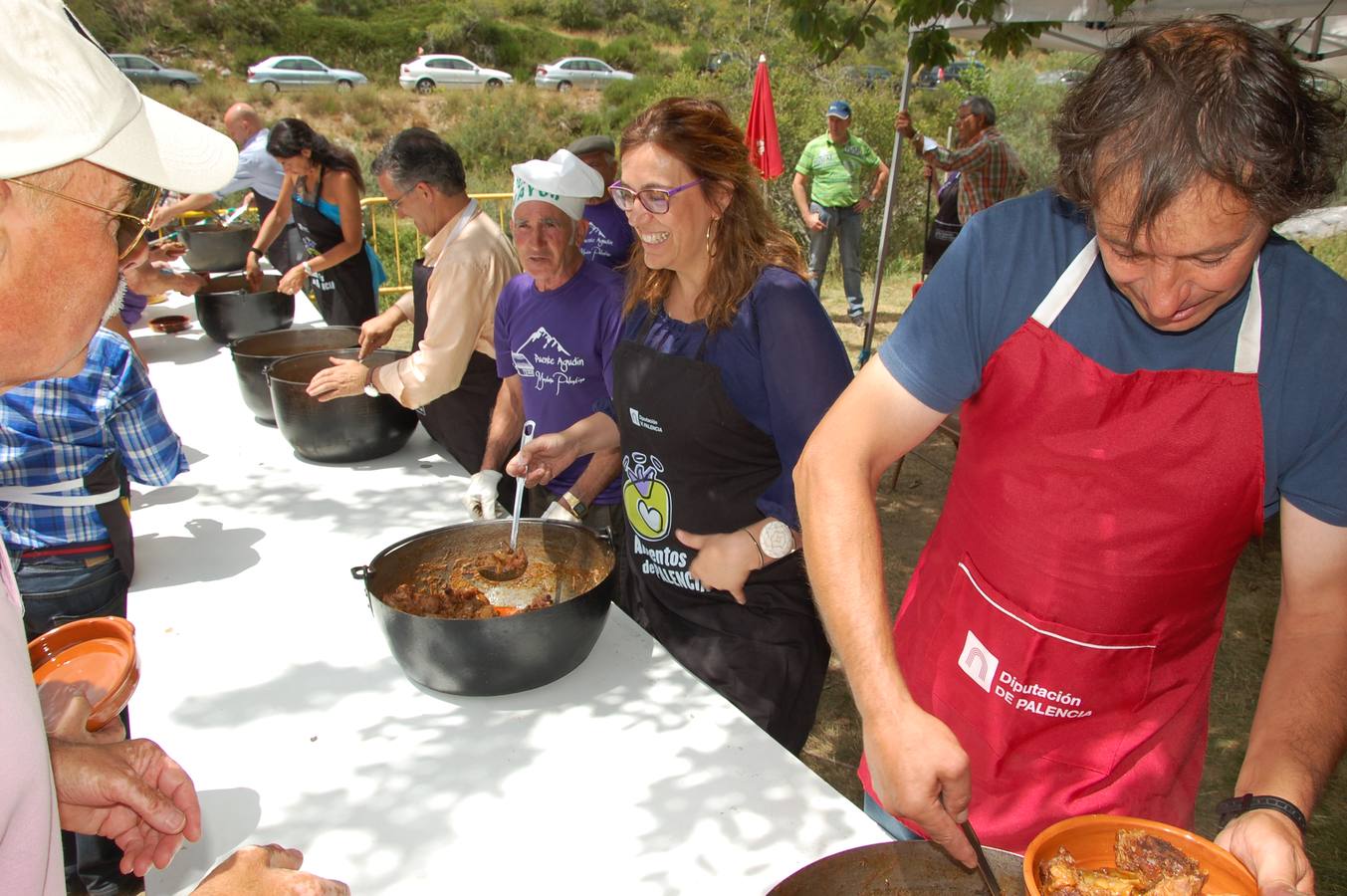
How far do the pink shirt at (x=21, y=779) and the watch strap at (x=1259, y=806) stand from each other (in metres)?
1.26

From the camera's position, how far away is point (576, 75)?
3191 cm

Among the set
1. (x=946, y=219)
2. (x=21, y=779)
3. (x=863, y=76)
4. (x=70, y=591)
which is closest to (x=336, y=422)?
(x=70, y=591)

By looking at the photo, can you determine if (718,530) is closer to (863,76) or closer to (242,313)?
(242,313)

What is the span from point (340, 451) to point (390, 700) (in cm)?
129

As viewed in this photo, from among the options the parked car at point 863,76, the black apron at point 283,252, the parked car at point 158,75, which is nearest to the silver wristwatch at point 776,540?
the black apron at point 283,252

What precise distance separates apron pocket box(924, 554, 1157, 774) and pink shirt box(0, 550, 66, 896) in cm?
118

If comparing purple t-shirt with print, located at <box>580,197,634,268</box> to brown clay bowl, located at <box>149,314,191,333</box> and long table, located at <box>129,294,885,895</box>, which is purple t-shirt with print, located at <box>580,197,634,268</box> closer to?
brown clay bowl, located at <box>149,314,191,333</box>

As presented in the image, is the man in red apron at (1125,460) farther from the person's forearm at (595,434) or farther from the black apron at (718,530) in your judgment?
the person's forearm at (595,434)

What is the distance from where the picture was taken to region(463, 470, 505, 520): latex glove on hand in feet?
7.84

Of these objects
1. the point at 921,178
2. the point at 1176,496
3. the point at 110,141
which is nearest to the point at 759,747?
the point at 1176,496

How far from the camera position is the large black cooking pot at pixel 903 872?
105cm

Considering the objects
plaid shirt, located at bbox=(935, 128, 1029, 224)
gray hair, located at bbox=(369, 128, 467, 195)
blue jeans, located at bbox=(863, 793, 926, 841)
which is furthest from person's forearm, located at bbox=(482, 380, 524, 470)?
plaid shirt, located at bbox=(935, 128, 1029, 224)

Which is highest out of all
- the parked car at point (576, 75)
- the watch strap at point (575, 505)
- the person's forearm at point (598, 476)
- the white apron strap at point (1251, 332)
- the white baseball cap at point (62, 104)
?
the parked car at point (576, 75)

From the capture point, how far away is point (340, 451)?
276 cm
